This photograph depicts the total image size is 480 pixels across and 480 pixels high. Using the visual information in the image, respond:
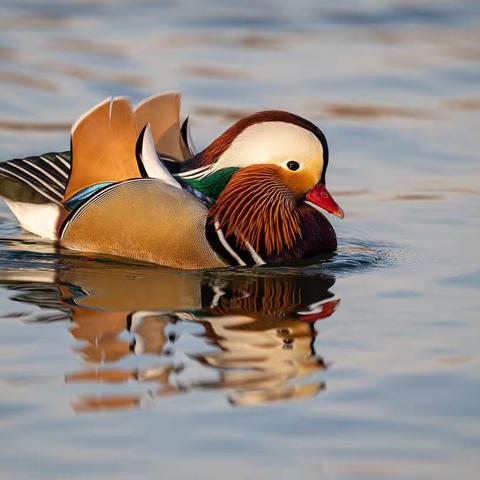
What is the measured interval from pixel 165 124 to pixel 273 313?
203 centimetres

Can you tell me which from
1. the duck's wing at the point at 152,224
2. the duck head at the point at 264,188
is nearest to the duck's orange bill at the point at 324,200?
the duck head at the point at 264,188

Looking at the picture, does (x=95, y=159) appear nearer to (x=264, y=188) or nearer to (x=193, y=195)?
(x=193, y=195)

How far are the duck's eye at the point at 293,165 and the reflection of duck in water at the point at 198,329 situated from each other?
65cm

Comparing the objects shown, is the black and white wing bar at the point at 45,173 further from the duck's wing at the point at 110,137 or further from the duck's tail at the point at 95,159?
the duck's wing at the point at 110,137

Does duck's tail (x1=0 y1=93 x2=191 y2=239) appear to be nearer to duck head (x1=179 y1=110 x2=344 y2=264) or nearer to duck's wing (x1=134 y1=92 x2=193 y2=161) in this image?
duck's wing (x1=134 y1=92 x2=193 y2=161)

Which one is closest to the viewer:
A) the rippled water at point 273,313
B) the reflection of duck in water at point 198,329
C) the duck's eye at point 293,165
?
the rippled water at point 273,313

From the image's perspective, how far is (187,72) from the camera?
12906 millimetres

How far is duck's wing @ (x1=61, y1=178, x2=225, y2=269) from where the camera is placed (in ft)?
26.3

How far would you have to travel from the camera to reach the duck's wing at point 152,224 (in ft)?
26.3

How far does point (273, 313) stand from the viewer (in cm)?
719

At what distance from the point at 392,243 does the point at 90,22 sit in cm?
689

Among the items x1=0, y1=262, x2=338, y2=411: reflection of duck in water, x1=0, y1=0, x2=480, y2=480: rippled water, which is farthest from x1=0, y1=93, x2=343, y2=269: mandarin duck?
x1=0, y1=262, x2=338, y2=411: reflection of duck in water

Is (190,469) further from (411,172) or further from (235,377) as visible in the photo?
(411,172)

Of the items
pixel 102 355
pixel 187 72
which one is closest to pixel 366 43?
pixel 187 72
